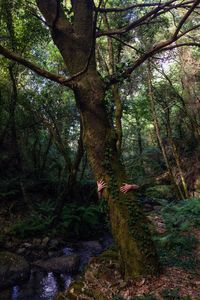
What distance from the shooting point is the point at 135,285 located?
15.4 ft

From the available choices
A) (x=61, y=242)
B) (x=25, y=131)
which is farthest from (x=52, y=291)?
(x=25, y=131)

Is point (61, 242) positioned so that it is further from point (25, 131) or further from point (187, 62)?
point (187, 62)

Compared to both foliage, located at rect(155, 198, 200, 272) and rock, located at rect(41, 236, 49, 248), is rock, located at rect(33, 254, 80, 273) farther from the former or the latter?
foliage, located at rect(155, 198, 200, 272)

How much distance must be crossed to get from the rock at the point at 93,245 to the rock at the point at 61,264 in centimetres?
114

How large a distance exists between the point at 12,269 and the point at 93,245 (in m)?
3.10

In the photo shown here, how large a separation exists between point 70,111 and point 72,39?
10239mm

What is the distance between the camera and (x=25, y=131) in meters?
15.5

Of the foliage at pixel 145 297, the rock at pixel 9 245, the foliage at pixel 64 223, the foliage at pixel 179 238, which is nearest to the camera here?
the foliage at pixel 145 297

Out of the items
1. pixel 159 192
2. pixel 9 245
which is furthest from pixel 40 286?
pixel 159 192

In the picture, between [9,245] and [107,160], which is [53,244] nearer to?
[9,245]

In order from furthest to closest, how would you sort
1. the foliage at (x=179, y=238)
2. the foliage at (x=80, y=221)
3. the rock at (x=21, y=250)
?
1. the foliage at (x=80, y=221)
2. the rock at (x=21, y=250)
3. the foliage at (x=179, y=238)

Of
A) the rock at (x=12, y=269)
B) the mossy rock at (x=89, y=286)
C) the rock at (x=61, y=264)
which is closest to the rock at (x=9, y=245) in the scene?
the rock at (x=12, y=269)

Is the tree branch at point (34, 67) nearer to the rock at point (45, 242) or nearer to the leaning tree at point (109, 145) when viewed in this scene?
the leaning tree at point (109, 145)

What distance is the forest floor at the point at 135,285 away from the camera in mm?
4543
